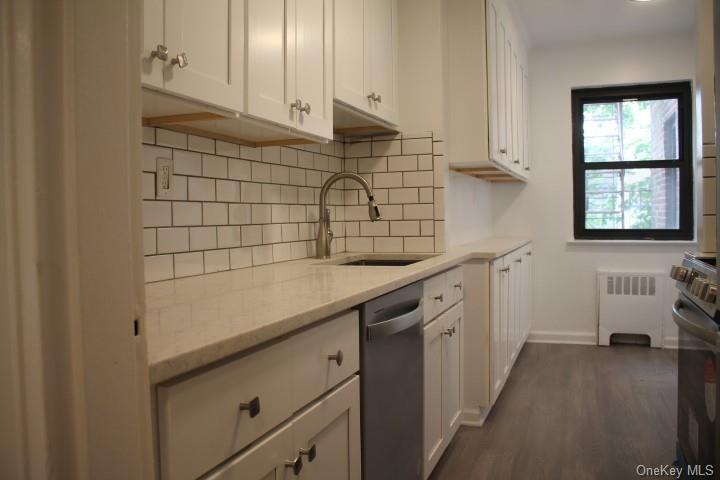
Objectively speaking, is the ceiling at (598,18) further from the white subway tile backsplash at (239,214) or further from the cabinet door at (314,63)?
the white subway tile backsplash at (239,214)

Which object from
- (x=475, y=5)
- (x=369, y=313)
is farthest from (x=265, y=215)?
(x=475, y=5)

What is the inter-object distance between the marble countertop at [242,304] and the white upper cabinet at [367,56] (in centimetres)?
73

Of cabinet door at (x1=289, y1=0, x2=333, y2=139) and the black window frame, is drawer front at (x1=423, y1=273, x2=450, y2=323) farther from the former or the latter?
the black window frame

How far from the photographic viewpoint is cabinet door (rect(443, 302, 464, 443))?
2.32 meters

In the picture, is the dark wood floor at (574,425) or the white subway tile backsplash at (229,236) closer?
the white subway tile backsplash at (229,236)

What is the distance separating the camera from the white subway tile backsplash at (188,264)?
1699 mm

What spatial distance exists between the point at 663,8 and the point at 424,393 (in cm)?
338

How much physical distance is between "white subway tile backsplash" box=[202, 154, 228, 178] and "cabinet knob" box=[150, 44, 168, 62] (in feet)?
2.05

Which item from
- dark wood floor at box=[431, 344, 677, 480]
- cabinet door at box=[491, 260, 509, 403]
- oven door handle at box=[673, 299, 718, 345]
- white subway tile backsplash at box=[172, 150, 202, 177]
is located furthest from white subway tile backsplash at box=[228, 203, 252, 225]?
oven door handle at box=[673, 299, 718, 345]

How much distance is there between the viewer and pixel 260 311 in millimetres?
1074

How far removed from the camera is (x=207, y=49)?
136cm

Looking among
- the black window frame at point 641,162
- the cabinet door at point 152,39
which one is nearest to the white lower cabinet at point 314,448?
the cabinet door at point 152,39

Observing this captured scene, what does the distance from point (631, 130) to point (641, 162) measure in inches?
11.0

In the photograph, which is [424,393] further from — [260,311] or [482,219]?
[482,219]
